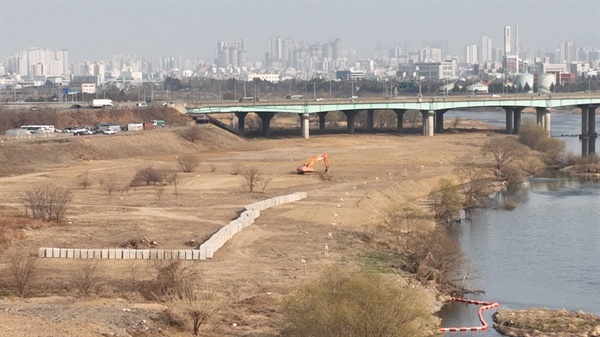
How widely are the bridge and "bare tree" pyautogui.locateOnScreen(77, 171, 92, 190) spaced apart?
3581 centimetres

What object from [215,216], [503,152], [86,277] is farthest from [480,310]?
[503,152]

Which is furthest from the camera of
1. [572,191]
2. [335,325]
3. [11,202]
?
[572,191]

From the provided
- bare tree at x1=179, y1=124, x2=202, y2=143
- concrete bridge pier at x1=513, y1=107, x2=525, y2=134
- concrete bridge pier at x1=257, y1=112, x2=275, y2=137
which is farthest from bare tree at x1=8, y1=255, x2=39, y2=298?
concrete bridge pier at x1=513, y1=107, x2=525, y2=134

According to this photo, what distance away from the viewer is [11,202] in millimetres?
46500

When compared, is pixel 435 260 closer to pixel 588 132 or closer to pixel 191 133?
pixel 191 133

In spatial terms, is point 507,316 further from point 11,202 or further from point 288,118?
point 288,118

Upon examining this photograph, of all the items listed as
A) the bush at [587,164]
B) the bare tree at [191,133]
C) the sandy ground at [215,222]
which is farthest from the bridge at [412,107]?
the bush at [587,164]

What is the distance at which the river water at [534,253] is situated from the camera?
3203cm

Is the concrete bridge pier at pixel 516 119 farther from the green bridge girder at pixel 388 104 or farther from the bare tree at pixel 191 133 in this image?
the bare tree at pixel 191 133

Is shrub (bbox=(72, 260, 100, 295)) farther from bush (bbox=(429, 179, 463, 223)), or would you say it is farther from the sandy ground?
bush (bbox=(429, 179, 463, 223))

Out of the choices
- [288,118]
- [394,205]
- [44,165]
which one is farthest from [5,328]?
[288,118]

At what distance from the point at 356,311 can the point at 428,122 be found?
254 ft

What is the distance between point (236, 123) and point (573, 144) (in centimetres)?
3000

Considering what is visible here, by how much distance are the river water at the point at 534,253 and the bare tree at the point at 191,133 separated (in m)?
26.5
